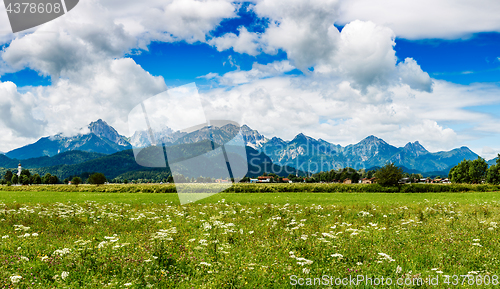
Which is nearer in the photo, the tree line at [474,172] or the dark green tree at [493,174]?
the dark green tree at [493,174]

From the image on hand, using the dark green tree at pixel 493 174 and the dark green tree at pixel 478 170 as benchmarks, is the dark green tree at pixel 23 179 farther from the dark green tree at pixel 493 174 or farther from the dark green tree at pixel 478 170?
the dark green tree at pixel 478 170

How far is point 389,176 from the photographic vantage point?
2502 inches

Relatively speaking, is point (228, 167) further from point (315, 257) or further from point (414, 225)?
point (414, 225)

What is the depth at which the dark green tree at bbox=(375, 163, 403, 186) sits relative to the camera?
63.7 meters

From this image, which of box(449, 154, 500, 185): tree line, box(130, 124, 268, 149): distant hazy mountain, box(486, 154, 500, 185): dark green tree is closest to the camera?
box(130, 124, 268, 149): distant hazy mountain

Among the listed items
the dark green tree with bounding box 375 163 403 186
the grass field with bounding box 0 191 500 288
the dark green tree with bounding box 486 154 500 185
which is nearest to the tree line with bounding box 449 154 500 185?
the dark green tree with bounding box 486 154 500 185

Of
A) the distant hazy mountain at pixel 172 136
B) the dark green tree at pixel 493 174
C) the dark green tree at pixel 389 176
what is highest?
the distant hazy mountain at pixel 172 136

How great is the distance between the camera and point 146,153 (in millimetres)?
10523

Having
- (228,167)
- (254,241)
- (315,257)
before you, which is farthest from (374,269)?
(228,167)

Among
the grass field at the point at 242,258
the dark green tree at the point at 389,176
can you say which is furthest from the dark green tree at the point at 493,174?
the grass field at the point at 242,258

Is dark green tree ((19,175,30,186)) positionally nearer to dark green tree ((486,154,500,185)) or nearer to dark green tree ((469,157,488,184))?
dark green tree ((486,154,500,185))

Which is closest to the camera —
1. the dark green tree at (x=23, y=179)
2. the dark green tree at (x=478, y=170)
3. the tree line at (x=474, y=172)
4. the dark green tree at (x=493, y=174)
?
the dark green tree at (x=493, y=174)

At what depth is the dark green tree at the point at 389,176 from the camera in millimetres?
63688

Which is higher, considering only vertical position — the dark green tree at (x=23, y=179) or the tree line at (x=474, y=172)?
the dark green tree at (x=23, y=179)
